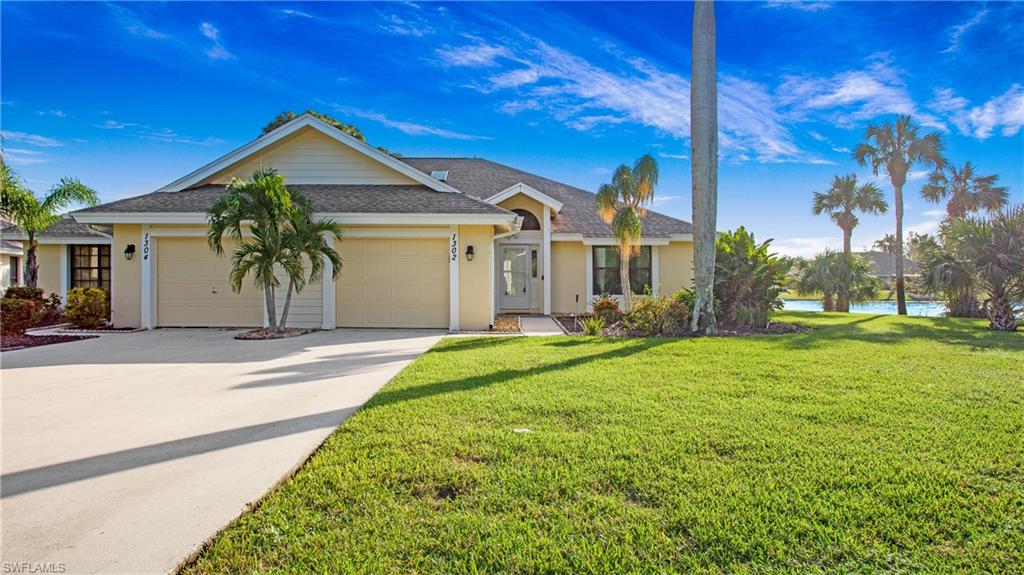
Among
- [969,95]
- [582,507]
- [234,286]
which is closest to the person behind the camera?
[582,507]

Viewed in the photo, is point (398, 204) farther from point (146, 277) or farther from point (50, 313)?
point (50, 313)

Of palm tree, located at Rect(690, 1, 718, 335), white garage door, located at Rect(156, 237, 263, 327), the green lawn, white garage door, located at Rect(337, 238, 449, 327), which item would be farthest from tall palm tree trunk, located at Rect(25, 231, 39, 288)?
palm tree, located at Rect(690, 1, 718, 335)

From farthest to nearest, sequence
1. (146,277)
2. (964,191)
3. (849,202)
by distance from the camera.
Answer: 1. (964,191)
2. (849,202)
3. (146,277)

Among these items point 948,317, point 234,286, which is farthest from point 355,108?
point 948,317

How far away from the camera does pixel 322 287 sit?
39.7 feet

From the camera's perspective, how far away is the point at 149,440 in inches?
159

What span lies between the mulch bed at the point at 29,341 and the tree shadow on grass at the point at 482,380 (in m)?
8.91

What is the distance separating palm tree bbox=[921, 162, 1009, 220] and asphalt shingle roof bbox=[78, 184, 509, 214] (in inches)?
1007

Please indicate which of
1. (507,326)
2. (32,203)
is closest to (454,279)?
(507,326)

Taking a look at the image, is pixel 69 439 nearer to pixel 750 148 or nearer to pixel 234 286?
pixel 234 286

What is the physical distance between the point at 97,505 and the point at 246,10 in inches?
475

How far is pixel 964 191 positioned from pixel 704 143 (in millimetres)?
24291

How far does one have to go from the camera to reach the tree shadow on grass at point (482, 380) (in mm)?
5270

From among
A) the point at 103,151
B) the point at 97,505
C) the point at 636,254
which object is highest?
the point at 103,151
